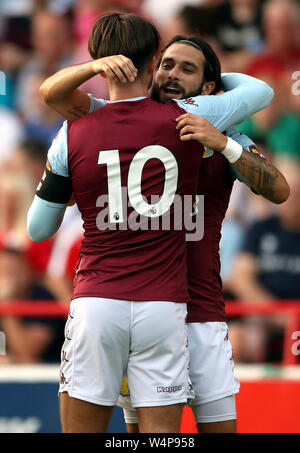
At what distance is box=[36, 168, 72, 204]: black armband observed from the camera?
2669 mm

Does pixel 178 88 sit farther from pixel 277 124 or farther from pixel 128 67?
pixel 277 124

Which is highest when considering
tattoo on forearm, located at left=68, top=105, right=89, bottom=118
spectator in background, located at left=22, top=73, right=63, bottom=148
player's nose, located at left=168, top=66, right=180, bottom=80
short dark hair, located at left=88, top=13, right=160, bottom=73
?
spectator in background, located at left=22, top=73, right=63, bottom=148

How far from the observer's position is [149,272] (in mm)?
2574

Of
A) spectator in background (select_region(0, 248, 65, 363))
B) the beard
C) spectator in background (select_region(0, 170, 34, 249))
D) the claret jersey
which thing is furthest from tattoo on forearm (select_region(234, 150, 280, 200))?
spectator in background (select_region(0, 170, 34, 249))

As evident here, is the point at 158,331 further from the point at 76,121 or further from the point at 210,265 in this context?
the point at 76,121

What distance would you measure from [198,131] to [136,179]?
28 cm

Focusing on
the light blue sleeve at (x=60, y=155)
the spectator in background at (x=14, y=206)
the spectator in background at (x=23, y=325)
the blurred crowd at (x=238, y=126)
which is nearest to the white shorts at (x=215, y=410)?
the light blue sleeve at (x=60, y=155)

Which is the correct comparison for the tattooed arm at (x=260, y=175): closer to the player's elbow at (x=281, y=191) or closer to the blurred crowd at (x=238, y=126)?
the player's elbow at (x=281, y=191)

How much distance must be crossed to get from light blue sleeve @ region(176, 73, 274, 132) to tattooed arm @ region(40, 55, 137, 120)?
0.30 meters

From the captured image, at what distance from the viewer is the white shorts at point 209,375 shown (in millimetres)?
2908

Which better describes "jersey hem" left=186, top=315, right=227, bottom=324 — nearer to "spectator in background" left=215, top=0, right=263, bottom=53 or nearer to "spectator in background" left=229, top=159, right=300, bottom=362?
"spectator in background" left=229, top=159, right=300, bottom=362

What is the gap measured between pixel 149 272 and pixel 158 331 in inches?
8.4

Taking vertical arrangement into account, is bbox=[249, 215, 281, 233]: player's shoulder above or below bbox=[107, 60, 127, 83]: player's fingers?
below

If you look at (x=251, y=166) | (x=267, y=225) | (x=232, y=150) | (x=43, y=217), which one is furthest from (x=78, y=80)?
(x=267, y=225)
